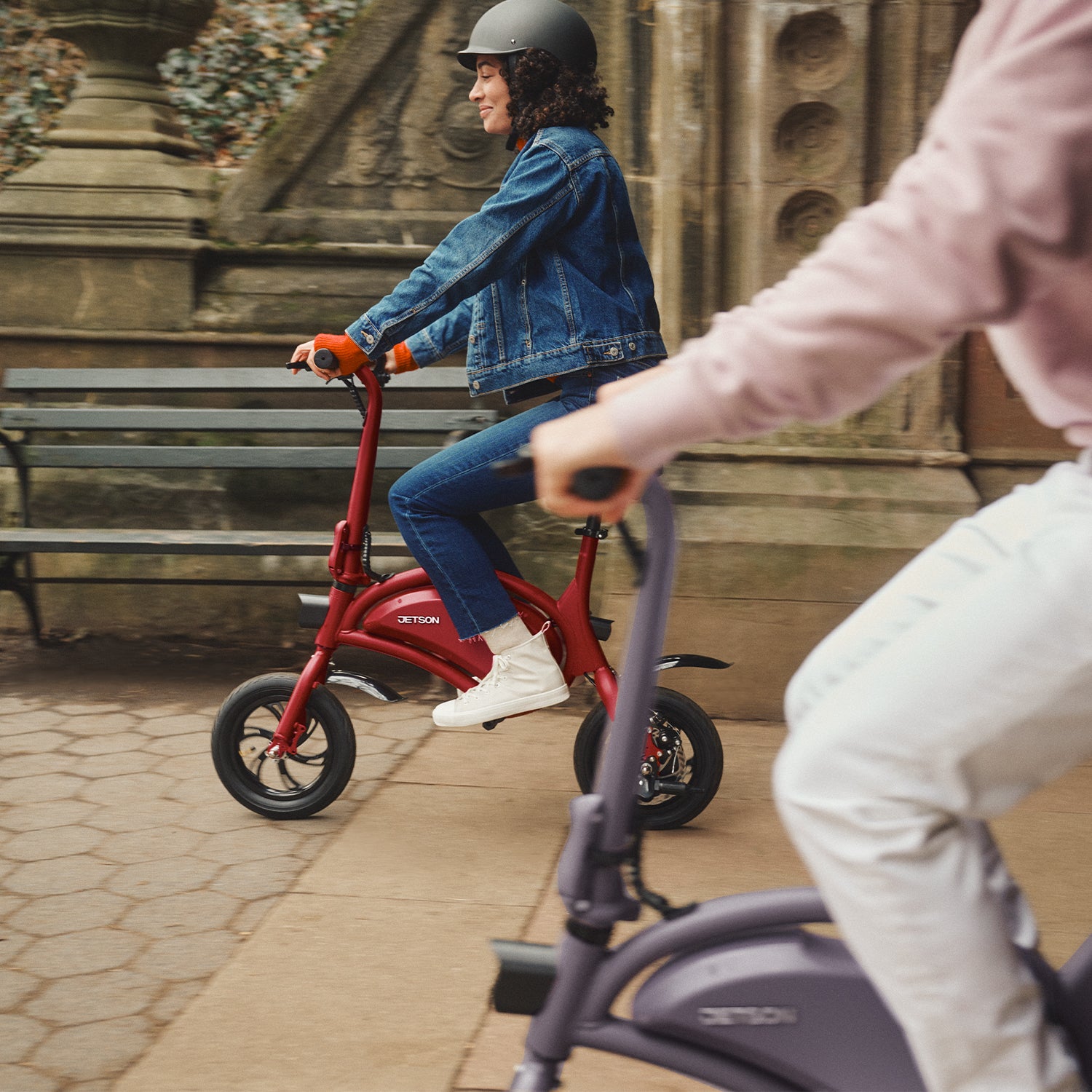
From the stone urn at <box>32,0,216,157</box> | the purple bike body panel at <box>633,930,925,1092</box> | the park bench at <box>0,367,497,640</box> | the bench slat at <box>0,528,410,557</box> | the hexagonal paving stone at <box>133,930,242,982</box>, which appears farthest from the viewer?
the stone urn at <box>32,0,216,157</box>

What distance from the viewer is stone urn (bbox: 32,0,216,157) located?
19.2 feet

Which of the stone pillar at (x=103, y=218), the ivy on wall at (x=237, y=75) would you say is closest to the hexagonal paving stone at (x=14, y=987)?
the stone pillar at (x=103, y=218)

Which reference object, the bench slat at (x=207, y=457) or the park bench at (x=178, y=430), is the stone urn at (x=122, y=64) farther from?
the bench slat at (x=207, y=457)

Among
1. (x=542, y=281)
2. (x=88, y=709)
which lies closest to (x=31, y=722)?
(x=88, y=709)

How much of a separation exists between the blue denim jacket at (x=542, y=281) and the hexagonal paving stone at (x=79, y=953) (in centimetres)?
152

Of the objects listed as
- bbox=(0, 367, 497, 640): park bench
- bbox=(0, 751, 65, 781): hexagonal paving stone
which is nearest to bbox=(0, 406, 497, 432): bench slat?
bbox=(0, 367, 497, 640): park bench

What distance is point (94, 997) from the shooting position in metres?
2.75

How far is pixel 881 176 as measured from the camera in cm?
473

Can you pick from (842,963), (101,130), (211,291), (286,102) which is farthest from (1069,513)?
(286,102)

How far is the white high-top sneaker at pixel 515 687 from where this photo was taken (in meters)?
3.56

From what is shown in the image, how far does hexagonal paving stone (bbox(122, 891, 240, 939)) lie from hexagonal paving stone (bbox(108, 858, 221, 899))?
0.04 m

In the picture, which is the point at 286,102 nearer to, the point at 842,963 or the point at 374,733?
the point at 374,733

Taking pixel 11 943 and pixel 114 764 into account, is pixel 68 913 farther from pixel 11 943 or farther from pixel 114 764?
pixel 114 764

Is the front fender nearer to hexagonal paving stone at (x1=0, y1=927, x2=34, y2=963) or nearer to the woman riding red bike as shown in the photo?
the woman riding red bike
